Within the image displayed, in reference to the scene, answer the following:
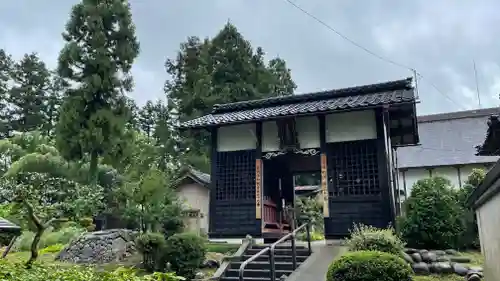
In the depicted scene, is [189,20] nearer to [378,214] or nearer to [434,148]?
[378,214]

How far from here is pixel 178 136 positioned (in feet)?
92.9

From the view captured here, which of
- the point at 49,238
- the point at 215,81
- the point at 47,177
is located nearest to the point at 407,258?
the point at 49,238

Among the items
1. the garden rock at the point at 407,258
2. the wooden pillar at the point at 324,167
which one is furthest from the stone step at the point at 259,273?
the wooden pillar at the point at 324,167

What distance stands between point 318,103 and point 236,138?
2893 mm

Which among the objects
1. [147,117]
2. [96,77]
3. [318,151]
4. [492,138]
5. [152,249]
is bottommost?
[152,249]

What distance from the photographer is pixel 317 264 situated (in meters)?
9.36

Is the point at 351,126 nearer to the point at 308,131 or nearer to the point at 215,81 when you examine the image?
the point at 308,131

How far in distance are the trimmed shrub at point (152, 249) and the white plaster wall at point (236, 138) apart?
4.38 m

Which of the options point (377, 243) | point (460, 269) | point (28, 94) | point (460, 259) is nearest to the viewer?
point (460, 269)

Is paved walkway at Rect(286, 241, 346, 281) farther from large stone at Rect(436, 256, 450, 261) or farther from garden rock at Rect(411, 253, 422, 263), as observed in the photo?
large stone at Rect(436, 256, 450, 261)

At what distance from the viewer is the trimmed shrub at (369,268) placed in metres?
6.72

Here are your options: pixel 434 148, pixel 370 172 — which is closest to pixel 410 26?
pixel 370 172

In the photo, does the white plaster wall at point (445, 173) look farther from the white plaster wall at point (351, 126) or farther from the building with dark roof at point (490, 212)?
the building with dark roof at point (490, 212)

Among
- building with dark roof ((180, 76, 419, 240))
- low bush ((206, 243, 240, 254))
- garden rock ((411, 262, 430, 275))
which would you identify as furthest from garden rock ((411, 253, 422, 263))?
low bush ((206, 243, 240, 254))
